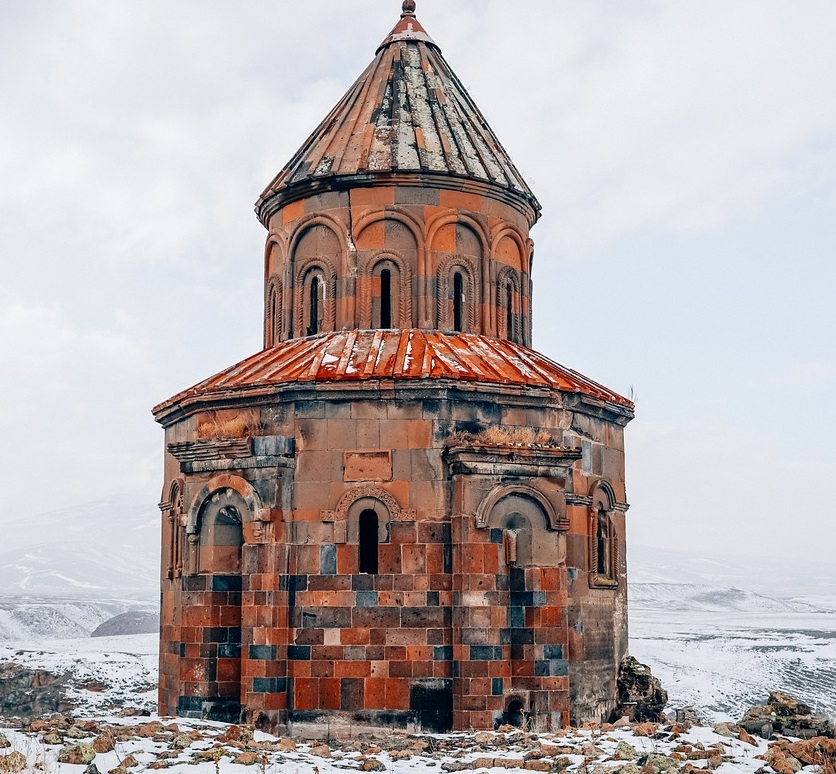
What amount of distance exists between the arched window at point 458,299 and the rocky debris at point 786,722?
6840 millimetres

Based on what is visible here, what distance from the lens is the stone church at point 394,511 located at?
47.4ft

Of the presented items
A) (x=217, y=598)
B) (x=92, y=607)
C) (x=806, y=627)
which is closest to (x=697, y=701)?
(x=217, y=598)

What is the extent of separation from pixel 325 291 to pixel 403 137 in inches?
103

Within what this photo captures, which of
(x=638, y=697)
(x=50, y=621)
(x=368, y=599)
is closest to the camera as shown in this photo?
(x=368, y=599)

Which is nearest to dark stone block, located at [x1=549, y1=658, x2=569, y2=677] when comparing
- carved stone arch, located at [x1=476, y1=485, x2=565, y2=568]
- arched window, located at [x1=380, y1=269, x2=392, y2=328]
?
carved stone arch, located at [x1=476, y1=485, x2=565, y2=568]

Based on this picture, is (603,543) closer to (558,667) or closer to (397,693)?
(558,667)

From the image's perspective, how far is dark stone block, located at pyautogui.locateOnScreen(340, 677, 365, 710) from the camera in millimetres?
14375

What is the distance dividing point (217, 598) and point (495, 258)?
6.60 metres

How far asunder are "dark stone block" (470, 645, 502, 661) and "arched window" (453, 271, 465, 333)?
5115mm

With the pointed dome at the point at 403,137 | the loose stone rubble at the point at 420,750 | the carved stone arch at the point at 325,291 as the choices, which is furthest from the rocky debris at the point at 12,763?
the pointed dome at the point at 403,137

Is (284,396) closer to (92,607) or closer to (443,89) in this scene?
(443,89)

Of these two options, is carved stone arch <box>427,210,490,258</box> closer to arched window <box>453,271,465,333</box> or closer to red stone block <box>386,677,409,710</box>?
arched window <box>453,271,465,333</box>

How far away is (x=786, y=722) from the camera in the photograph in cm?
1416

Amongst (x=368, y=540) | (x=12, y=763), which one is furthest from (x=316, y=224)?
(x=12, y=763)
